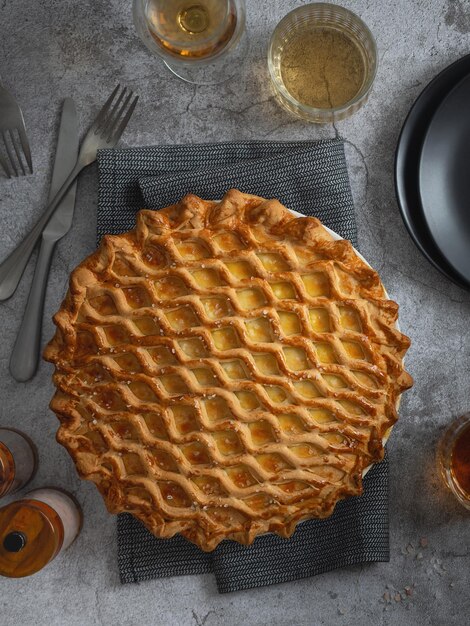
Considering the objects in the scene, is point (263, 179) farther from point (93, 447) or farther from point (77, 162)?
point (93, 447)


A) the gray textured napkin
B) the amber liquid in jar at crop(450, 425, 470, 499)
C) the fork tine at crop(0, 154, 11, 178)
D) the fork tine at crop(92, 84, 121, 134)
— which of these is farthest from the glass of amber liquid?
the fork tine at crop(0, 154, 11, 178)

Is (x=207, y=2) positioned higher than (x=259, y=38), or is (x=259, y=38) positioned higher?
(x=207, y=2)

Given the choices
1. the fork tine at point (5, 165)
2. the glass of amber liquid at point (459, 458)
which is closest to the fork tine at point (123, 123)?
the fork tine at point (5, 165)

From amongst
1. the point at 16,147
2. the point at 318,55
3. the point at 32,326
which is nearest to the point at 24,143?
the point at 16,147

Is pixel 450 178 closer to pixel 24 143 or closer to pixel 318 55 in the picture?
pixel 318 55

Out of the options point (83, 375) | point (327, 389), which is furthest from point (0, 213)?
point (327, 389)

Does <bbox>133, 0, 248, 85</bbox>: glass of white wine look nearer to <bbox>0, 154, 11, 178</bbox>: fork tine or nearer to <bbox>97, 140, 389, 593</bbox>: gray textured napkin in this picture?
<bbox>97, 140, 389, 593</bbox>: gray textured napkin
